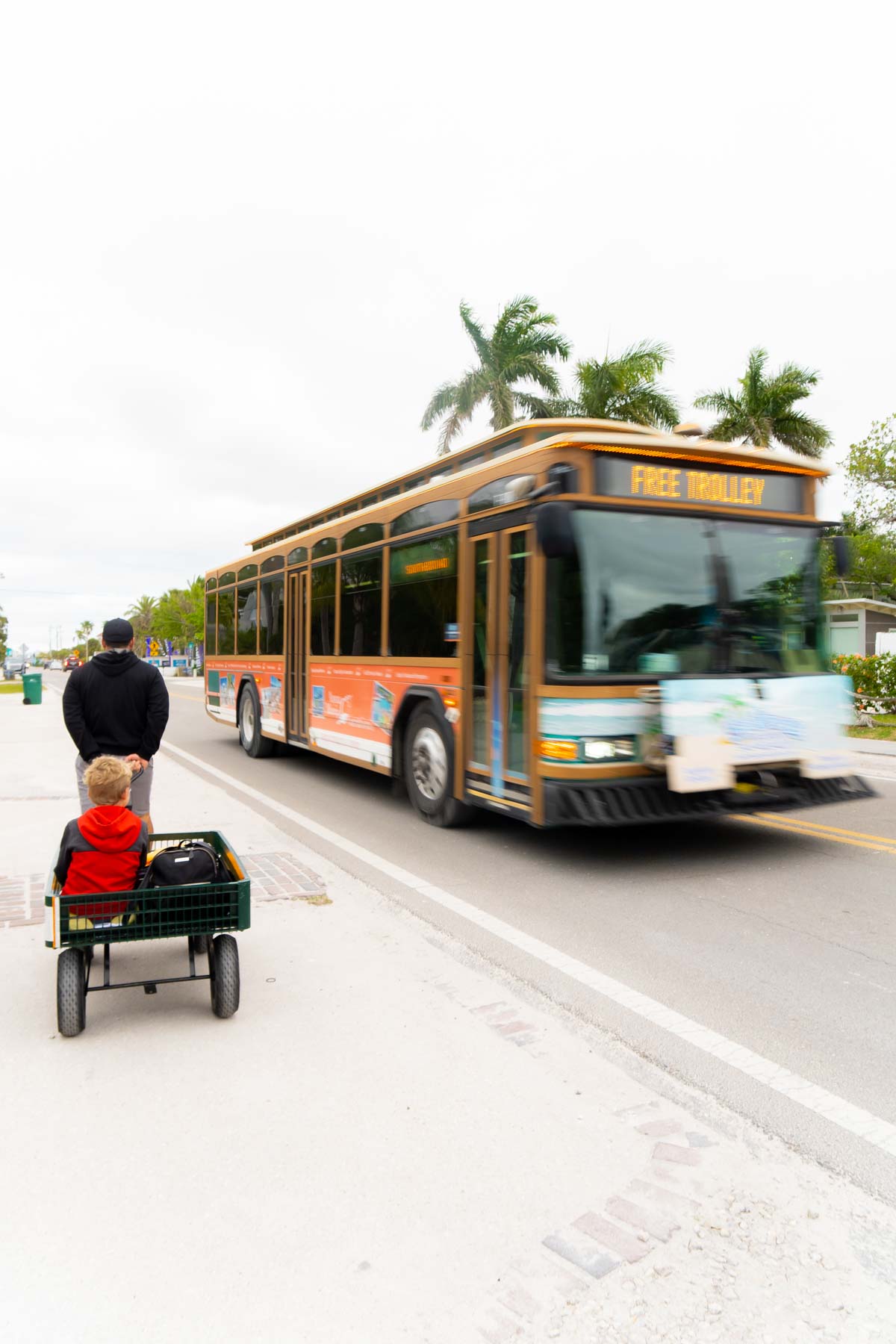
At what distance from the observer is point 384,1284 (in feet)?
7.95

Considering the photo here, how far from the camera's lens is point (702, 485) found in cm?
704

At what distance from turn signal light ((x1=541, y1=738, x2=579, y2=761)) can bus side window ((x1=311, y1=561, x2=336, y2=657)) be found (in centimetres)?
501

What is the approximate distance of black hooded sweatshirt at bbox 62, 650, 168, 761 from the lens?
5.56 meters

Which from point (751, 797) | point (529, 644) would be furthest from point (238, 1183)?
point (751, 797)

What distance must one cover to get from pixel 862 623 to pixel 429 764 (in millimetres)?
30196

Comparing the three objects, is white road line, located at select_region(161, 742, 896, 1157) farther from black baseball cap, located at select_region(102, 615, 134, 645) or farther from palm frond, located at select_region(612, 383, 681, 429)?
palm frond, located at select_region(612, 383, 681, 429)

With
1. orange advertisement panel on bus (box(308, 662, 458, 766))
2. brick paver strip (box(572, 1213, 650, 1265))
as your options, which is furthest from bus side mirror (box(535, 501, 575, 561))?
brick paver strip (box(572, 1213, 650, 1265))

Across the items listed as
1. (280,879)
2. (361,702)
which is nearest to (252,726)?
(361,702)

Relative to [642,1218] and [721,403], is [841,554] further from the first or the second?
[721,403]

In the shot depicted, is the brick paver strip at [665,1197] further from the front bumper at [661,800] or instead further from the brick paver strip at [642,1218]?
the front bumper at [661,800]

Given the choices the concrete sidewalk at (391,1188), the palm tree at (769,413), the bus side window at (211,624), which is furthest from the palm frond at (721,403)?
the concrete sidewalk at (391,1188)

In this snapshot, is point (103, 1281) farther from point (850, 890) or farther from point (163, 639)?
point (163, 639)

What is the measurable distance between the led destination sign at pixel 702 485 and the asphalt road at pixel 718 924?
8.88 ft

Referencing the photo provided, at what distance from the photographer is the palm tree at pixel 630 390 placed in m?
26.3
